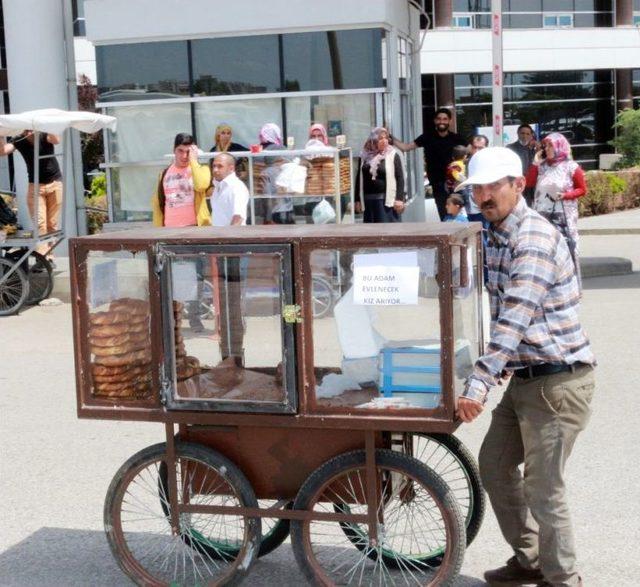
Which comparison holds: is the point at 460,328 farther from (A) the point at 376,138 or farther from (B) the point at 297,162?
(A) the point at 376,138

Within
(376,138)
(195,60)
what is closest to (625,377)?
(376,138)

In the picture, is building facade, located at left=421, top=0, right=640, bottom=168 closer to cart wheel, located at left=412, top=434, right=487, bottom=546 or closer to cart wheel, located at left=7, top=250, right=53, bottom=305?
cart wheel, located at left=7, top=250, right=53, bottom=305

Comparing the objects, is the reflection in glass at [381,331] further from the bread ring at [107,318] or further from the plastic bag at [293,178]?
the plastic bag at [293,178]

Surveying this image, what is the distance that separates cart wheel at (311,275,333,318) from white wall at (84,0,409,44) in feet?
34.0

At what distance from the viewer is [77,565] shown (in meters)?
5.28

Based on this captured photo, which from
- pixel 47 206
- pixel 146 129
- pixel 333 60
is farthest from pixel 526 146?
pixel 47 206

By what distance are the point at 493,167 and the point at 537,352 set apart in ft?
2.33

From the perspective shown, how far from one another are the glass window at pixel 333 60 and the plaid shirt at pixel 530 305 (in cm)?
1041

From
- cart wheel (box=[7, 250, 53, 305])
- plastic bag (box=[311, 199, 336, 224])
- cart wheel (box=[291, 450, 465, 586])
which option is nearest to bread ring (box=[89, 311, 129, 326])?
cart wheel (box=[291, 450, 465, 586])

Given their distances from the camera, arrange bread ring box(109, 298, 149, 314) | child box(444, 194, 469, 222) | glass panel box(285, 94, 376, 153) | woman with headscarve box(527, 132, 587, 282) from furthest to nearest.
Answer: glass panel box(285, 94, 376, 153) < woman with headscarve box(527, 132, 587, 282) < child box(444, 194, 469, 222) < bread ring box(109, 298, 149, 314)

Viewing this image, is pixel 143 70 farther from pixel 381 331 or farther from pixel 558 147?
pixel 381 331

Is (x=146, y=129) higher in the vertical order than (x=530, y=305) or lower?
higher

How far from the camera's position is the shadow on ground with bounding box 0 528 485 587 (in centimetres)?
507

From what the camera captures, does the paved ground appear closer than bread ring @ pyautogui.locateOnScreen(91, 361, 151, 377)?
No
